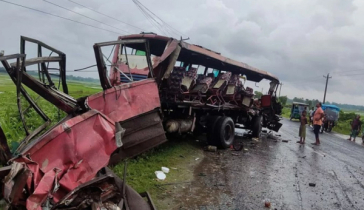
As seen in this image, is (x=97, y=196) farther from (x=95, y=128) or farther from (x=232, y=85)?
(x=232, y=85)

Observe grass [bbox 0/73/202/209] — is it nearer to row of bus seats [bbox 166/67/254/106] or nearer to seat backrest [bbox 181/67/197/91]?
row of bus seats [bbox 166/67/254/106]

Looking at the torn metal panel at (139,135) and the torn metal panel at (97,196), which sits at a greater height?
the torn metal panel at (139,135)

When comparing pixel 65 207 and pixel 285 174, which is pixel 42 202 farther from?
pixel 285 174

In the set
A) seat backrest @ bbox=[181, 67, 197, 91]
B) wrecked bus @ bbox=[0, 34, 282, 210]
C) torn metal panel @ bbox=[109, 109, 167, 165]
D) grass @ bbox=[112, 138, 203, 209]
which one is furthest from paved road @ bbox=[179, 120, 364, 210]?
seat backrest @ bbox=[181, 67, 197, 91]

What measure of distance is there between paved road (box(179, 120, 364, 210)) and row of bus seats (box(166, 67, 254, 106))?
158 centimetres

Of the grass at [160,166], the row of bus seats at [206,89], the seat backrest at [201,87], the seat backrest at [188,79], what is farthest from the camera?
the seat backrest at [201,87]

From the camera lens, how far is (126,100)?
418 cm

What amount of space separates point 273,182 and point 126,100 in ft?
11.3

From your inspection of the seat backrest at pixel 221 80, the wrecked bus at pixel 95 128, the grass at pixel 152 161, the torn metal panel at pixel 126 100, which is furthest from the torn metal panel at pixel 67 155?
the seat backrest at pixel 221 80

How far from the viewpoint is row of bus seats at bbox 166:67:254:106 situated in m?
7.01

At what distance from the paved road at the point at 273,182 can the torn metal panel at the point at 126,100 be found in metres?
1.54

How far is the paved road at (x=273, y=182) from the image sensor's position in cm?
475

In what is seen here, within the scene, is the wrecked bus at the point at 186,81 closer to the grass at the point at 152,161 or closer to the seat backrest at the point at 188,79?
the seat backrest at the point at 188,79

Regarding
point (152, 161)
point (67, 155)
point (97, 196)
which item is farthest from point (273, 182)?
point (67, 155)
